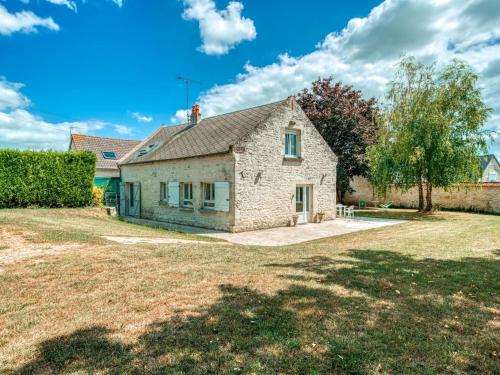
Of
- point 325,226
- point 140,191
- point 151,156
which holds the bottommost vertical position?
point 325,226

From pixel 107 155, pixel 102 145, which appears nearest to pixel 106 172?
pixel 107 155

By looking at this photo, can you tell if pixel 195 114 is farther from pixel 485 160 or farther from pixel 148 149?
pixel 485 160

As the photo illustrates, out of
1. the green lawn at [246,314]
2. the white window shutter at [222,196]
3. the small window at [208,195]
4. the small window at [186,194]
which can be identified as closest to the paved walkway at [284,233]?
the white window shutter at [222,196]

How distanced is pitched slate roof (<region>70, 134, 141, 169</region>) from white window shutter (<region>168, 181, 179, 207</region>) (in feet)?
29.7

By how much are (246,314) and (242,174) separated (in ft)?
31.0

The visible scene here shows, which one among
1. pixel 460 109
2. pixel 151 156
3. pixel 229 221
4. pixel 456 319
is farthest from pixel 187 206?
pixel 460 109

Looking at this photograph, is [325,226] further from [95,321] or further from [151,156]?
[95,321]

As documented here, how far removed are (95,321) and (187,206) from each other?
11950 millimetres

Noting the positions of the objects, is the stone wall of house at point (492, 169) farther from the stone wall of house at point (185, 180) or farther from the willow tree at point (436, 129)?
the stone wall of house at point (185, 180)

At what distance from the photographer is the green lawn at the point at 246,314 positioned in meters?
3.01

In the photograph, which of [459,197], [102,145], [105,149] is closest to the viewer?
[459,197]

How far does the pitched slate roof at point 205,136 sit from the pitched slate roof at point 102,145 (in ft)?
10.1

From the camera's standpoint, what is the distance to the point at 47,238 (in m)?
8.51

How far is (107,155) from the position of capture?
2427 centimetres
